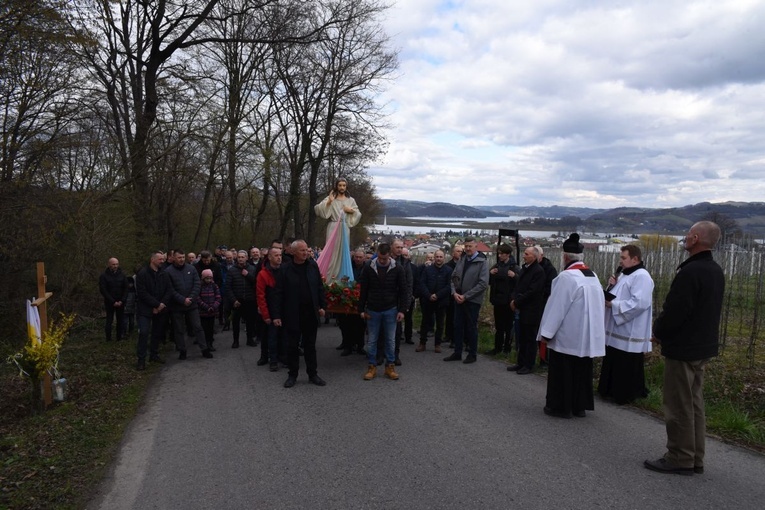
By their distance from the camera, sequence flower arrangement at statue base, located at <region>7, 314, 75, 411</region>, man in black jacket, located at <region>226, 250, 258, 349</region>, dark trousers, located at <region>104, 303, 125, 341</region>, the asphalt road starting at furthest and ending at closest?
dark trousers, located at <region>104, 303, 125, 341</region>
man in black jacket, located at <region>226, 250, 258, 349</region>
flower arrangement at statue base, located at <region>7, 314, 75, 411</region>
the asphalt road

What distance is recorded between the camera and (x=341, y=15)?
62.7 ft

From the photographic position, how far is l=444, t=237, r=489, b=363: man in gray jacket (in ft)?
29.6

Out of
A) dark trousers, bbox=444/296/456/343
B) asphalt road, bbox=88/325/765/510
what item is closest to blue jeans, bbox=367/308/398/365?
asphalt road, bbox=88/325/765/510

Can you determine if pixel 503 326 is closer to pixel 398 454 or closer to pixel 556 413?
pixel 556 413

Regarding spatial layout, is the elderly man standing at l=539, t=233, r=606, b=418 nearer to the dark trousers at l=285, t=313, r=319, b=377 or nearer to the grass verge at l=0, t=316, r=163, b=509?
the dark trousers at l=285, t=313, r=319, b=377

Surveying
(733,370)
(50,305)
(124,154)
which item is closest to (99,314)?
(50,305)

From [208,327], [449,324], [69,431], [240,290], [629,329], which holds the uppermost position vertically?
[629,329]

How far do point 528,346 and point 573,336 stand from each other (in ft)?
8.07

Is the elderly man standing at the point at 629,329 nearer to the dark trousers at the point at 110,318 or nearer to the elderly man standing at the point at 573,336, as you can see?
the elderly man standing at the point at 573,336

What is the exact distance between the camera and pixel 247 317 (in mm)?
11391

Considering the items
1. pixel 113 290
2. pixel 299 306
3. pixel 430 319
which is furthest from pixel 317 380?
pixel 113 290

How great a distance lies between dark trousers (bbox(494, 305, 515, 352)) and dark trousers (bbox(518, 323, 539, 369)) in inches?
45.3

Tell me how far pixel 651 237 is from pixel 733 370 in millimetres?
15015

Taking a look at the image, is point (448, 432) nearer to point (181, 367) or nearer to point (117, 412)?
point (117, 412)
